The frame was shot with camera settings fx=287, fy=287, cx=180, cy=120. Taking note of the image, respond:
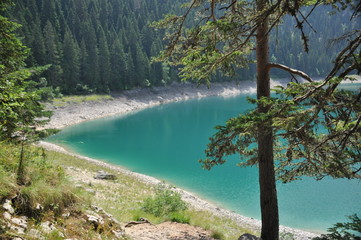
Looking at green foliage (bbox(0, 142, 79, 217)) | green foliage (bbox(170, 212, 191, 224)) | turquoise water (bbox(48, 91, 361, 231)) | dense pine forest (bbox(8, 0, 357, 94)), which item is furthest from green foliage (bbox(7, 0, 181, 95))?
green foliage (bbox(0, 142, 79, 217))

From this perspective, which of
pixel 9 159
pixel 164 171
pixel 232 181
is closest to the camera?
pixel 9 159

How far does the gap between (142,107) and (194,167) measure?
45.1 metres

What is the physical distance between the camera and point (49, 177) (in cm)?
567

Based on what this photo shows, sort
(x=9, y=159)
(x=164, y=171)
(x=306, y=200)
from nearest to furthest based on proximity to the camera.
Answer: (x=9, y=159) < (x=306, y=200) < (x=164, y=171)

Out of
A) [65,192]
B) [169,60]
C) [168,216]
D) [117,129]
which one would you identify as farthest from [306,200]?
[117,129]

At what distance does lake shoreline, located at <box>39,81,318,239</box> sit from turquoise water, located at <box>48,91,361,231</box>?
1.79 m

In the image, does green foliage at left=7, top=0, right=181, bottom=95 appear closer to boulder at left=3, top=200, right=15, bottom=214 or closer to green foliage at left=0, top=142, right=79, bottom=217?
green foliage at left=0, top=142, right=79, bottom=217

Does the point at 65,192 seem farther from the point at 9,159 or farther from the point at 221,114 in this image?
the point at 221,114

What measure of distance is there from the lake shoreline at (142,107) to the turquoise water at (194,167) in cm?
179

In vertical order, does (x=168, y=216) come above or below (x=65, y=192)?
below

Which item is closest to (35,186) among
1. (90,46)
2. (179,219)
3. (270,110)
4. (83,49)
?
(270,110)

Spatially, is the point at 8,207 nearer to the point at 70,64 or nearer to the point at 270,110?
the point at 270,110

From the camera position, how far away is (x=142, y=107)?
237 ft

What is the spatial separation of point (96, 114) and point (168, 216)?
52154mm
